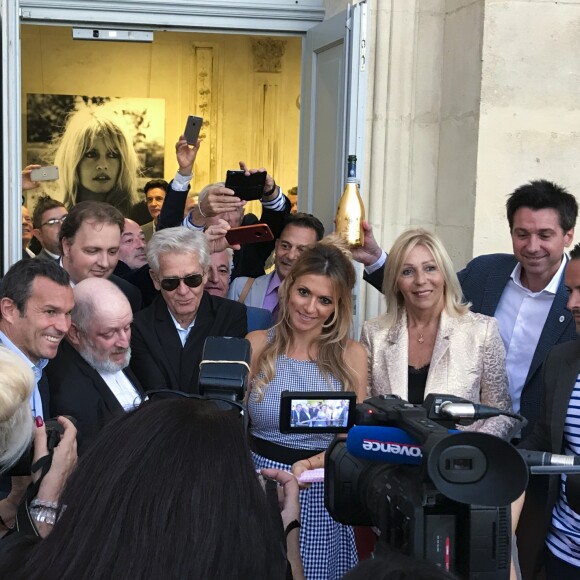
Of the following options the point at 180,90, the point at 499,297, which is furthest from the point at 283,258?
the point at 180,90

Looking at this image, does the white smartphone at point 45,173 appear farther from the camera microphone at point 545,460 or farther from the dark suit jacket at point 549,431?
the camera microphone at point 545,460

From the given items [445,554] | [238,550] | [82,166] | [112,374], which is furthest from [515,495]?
[82,166]

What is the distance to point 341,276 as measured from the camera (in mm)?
3822

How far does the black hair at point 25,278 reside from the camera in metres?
3.29

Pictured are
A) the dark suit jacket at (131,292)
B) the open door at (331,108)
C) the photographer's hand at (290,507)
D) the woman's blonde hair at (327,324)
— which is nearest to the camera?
the photographer's hand at (290,507)

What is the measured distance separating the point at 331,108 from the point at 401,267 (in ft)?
6.83

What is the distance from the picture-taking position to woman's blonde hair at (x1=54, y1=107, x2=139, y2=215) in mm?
9305

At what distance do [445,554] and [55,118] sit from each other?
327 inches

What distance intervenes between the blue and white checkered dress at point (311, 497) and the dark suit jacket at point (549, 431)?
618 mm

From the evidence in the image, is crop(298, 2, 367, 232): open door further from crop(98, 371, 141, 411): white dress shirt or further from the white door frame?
crop(98, 371, 141, 411): white dress shirt

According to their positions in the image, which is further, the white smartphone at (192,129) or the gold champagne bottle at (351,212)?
the white smartphone at (192,129)

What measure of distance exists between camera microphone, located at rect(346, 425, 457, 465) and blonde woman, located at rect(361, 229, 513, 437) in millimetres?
1971

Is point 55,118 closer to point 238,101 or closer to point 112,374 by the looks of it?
point 238,101

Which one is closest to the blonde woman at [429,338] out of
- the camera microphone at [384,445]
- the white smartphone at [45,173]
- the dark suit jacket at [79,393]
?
the dark suit jacket at [79,393]
